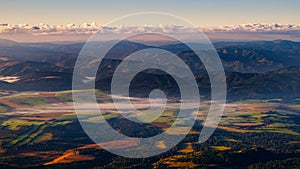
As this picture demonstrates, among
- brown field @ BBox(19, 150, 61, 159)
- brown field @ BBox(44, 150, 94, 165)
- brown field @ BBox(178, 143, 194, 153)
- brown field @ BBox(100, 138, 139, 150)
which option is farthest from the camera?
brown field @ BBox(100, 138, 139, 150)

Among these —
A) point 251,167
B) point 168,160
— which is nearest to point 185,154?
point 168,160

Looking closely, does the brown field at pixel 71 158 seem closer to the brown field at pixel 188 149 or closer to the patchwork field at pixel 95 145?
the patchwork field at pixel 95 145

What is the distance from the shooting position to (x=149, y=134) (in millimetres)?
180000

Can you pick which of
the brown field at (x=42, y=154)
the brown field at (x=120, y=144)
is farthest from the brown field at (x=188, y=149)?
the brown field at (x=42, y=154)

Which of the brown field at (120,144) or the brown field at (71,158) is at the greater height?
the brown field at (120,144)

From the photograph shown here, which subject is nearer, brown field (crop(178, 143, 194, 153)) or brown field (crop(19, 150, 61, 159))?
brown field (crop(19, 150, 61, 159))

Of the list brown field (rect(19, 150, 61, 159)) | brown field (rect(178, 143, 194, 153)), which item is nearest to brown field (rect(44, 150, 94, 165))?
brown field (rect(19, 150, 61, 159))

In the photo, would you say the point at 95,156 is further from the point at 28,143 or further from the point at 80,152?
the point at 28,143

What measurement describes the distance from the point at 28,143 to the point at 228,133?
250 feet

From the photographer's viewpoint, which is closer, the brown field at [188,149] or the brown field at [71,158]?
the brown field at [71,158]

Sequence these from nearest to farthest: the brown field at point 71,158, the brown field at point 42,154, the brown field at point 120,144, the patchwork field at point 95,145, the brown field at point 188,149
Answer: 1. the brown field at point 71,158
2. the patchwork field at point 95,145
3. the brown field at point 42,154
4. the brown field at point 188,149
5. the brown field at point 120,144

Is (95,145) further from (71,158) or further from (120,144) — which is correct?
(71,158)

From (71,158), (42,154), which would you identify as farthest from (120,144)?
(42,154)

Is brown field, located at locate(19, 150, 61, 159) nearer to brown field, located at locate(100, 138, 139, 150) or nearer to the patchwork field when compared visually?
the patchwork field
